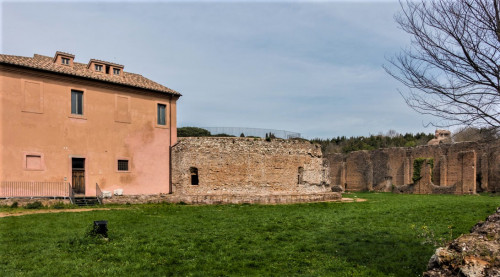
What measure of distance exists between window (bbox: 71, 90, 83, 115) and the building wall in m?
0.27

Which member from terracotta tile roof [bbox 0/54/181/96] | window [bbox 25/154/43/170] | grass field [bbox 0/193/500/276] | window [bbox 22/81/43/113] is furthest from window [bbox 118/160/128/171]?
grass field [bbox 0/193/500/276]

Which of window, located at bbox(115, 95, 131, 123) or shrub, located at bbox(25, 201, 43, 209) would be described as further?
window, located at bbox(115, 95, 131, 123)

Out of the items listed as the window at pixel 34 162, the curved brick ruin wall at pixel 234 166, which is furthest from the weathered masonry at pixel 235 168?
the window at pixel 34 162

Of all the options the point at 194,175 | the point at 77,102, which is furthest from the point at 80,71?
the point at 194,175

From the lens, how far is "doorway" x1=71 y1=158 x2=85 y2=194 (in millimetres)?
19906

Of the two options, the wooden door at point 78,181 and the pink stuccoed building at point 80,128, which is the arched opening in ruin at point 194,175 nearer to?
the pink stuccoed building at point 80,128

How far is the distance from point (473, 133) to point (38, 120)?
19.3m

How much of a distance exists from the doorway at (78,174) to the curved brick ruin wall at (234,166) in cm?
540

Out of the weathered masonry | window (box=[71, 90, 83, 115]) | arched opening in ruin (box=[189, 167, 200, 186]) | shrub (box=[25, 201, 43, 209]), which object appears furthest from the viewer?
arched opening in ruin (box=[189, 167, 200, 186])

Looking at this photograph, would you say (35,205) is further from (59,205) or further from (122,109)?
(122,109)

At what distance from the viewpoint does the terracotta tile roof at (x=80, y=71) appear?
61.6 ft

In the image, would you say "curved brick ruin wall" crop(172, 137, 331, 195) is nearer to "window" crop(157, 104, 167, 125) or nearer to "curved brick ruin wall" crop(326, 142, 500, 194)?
"window" crop(157, 104, 167, 125)

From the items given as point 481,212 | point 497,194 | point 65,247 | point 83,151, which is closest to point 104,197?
point 83,151

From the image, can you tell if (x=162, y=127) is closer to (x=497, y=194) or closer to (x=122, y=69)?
(x=122, y=69)
